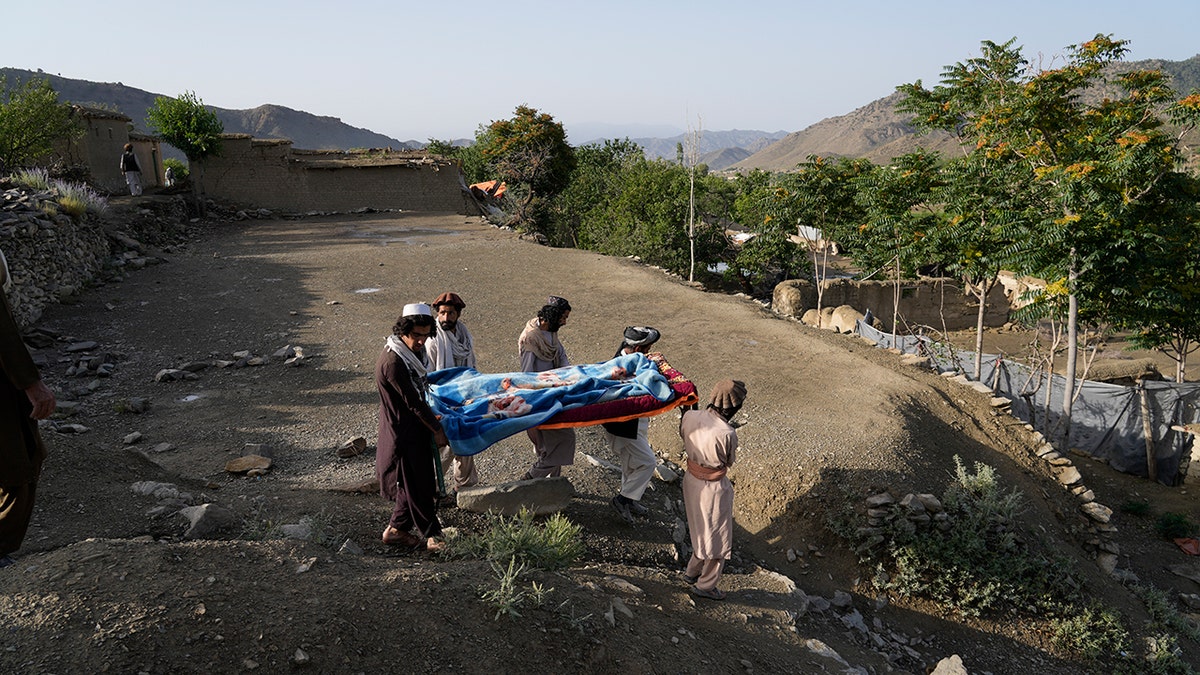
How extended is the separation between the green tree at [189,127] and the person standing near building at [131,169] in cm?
175

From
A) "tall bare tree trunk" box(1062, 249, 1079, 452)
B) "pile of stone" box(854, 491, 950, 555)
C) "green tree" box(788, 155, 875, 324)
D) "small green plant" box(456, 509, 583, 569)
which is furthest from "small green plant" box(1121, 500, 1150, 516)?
"small green plant" box(456, 509, 583, 569)

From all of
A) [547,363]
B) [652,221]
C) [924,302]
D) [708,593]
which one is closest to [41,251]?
[547,363]

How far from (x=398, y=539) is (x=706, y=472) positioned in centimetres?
186

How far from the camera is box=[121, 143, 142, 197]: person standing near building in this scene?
1747 centimetres

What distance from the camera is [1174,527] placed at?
839cm

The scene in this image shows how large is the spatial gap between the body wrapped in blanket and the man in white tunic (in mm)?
401

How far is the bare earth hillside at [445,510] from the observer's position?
9.37 ft

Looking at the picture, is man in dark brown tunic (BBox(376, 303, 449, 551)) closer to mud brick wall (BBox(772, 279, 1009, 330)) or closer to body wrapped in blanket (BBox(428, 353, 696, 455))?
body wrapped in blanket (BBox(428, 353, 696, 455))

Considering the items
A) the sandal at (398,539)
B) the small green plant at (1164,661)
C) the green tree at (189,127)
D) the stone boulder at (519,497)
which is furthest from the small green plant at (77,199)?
the small green plant at (1164,661)

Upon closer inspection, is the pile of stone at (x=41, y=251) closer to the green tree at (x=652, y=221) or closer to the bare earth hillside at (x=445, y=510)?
the bare earth hillside at (x=445, y=510)

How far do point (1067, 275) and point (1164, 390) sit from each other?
9.20 ft

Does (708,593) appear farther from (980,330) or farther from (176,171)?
(176,171)

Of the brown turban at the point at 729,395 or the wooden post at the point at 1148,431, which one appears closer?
the brown turban at the point at 729,395

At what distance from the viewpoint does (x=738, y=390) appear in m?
4.15
